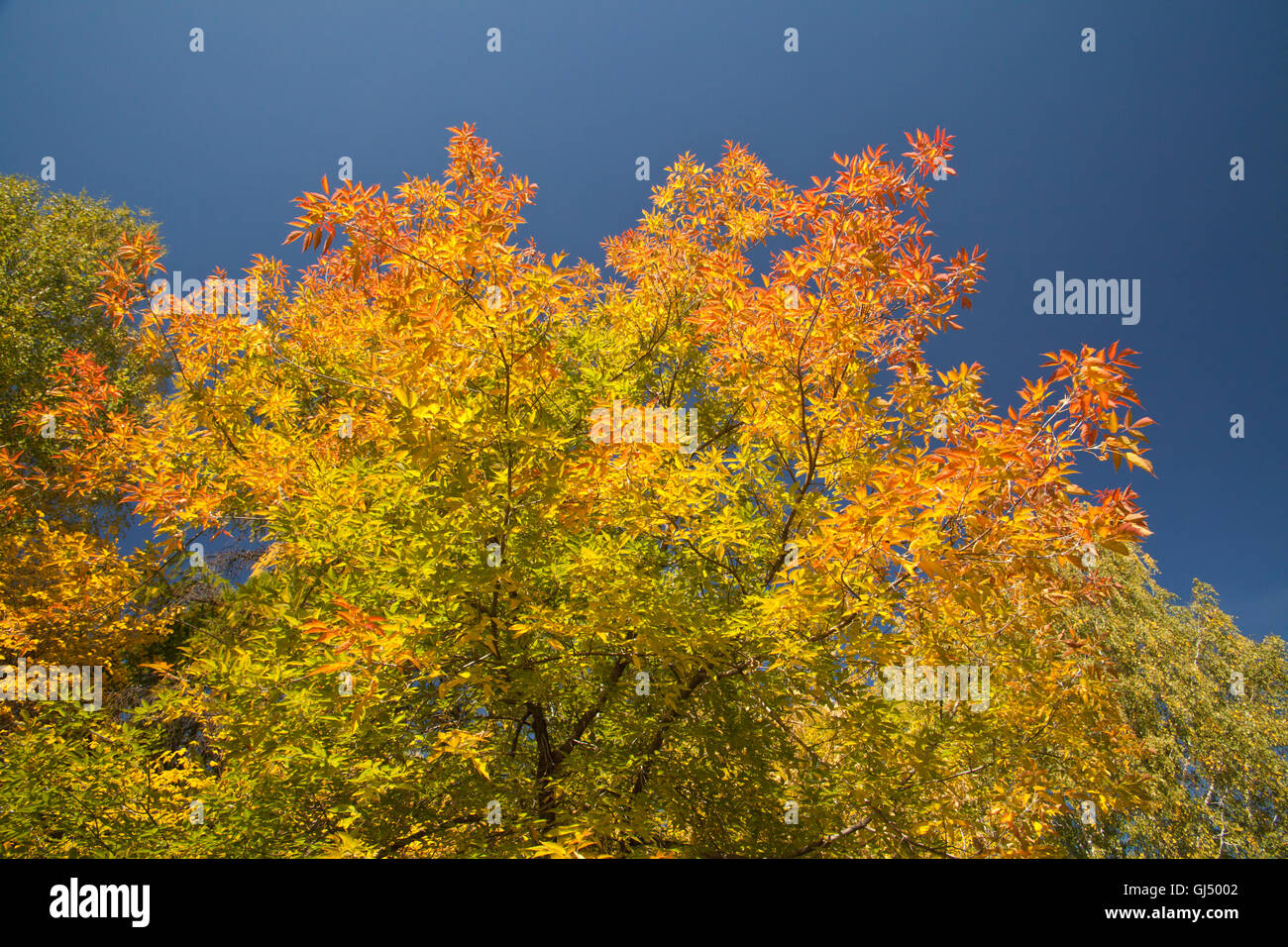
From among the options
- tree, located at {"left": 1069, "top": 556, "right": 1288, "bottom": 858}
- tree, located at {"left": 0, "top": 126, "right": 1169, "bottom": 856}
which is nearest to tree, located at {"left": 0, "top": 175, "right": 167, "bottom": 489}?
tree, located at {"left": 0, "top": 126, "right": 1169, "bottom": 856}

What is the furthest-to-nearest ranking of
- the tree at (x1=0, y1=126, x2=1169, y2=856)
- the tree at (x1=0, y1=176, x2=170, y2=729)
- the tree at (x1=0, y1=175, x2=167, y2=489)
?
the tree at (x1=0, y1=175, x2=167, y2=489) → the tree at (x1=0, y1=176, x2=170, y2=729) → the tree at (x1=0, y1=126, x2=1169, y2=856)

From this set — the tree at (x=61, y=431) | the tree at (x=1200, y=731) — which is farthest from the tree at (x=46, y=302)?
the tree at (x=1200, y=731)

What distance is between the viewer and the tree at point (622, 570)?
9.13 ft

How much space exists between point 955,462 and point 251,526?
5605 mm

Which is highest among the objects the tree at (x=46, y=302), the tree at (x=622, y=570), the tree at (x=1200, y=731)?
the tree at (x=46, y=302)

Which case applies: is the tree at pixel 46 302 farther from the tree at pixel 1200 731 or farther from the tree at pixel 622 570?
the tree at pixel 1200 731

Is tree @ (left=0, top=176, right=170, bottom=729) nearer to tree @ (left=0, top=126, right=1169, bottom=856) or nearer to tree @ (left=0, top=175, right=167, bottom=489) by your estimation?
tree @ (left=0, top=175, right=167, bottom=489)

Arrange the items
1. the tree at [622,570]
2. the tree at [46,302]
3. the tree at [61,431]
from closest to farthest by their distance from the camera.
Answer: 1. the tree at [622,570]
2. the tree at [61,431]
3. the tree at [46,302]

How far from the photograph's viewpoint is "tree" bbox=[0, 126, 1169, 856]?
2783 millimetres

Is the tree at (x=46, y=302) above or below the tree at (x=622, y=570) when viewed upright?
above
